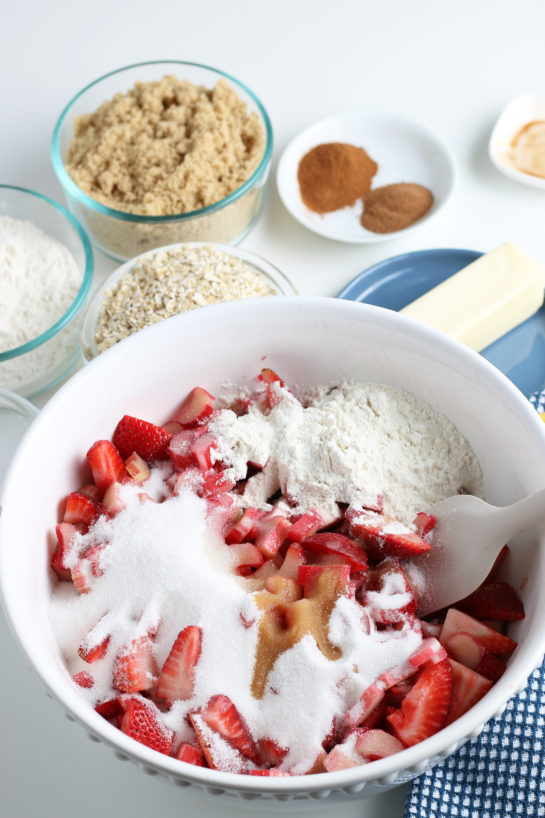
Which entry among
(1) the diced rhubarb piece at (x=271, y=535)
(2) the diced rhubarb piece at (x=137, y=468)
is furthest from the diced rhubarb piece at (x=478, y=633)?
(2) the diced rhubarb piece at (x=137, y=468)

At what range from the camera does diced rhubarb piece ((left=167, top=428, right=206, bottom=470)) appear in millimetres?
1116

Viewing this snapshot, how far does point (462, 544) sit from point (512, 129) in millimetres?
1200

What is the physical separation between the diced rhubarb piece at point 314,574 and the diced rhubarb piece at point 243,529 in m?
0.09

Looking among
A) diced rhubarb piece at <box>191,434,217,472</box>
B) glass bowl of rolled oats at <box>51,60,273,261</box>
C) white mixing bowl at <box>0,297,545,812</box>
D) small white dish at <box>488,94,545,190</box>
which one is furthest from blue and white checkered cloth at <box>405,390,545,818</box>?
small white dish at <box>488,94,545,190</box>

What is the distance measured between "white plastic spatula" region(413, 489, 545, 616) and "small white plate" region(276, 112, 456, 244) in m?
0.78

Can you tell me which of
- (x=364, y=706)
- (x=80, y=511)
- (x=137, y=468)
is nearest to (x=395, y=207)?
(x=137, y=468)

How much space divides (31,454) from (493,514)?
1.93 ft

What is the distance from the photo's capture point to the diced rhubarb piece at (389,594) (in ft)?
3.19

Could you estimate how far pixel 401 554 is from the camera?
3.39 ft

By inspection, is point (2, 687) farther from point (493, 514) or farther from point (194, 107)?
point (194, 107)

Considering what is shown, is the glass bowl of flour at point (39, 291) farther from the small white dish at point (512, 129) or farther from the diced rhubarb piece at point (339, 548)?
the small white dish at point (512, 129)

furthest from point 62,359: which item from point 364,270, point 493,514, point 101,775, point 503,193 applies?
point 503,193

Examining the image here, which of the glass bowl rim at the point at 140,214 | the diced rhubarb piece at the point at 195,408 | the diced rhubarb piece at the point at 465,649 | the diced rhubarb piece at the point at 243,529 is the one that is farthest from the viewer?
the glass bowl rim at the point at 140,214

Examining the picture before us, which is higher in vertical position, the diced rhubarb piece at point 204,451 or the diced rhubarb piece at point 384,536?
the diced rhubarb piece at point 204,451
